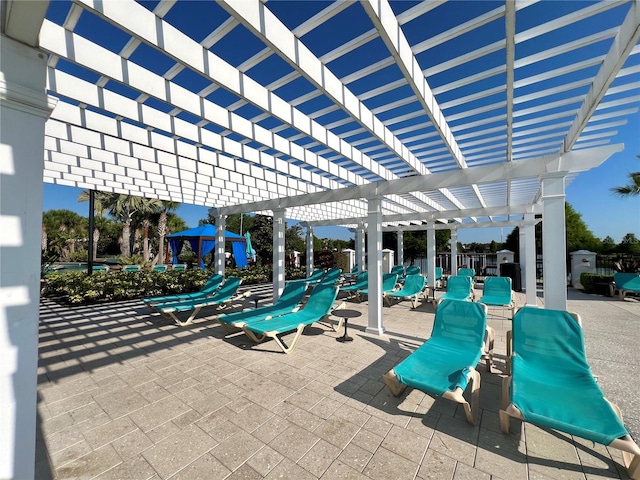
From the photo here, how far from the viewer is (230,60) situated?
9.92 ft

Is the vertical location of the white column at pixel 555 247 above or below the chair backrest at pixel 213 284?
above

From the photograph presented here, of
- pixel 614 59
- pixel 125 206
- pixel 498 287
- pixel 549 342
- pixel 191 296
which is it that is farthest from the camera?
pixel 125 206

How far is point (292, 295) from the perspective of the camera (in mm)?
6859

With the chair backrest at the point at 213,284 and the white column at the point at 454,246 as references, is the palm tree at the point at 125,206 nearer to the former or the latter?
the chair backrest at the point at 213,284

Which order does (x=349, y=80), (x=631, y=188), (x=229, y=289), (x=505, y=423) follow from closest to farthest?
(x=505, y=423), (x=349, y=80), (x=229, y=289), (x=631, y=188)

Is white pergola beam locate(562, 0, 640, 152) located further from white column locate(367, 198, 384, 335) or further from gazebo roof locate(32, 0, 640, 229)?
white column locate(367, 198, 384, 335)

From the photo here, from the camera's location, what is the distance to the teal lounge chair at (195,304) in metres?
6.36

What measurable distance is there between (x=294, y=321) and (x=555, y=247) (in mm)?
4563

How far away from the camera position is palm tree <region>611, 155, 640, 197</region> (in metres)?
12.4

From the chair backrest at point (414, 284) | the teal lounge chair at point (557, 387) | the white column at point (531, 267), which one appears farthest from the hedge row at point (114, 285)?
the white column at point (531, 267)

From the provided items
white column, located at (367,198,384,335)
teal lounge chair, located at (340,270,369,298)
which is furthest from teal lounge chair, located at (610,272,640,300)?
white column, located at (367,198,384,335)

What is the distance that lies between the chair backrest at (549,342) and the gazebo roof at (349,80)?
8.05 feet

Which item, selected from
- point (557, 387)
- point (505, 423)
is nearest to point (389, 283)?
point (557, 387)

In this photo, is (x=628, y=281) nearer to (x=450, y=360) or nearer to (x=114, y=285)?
(x=450, y=360)
